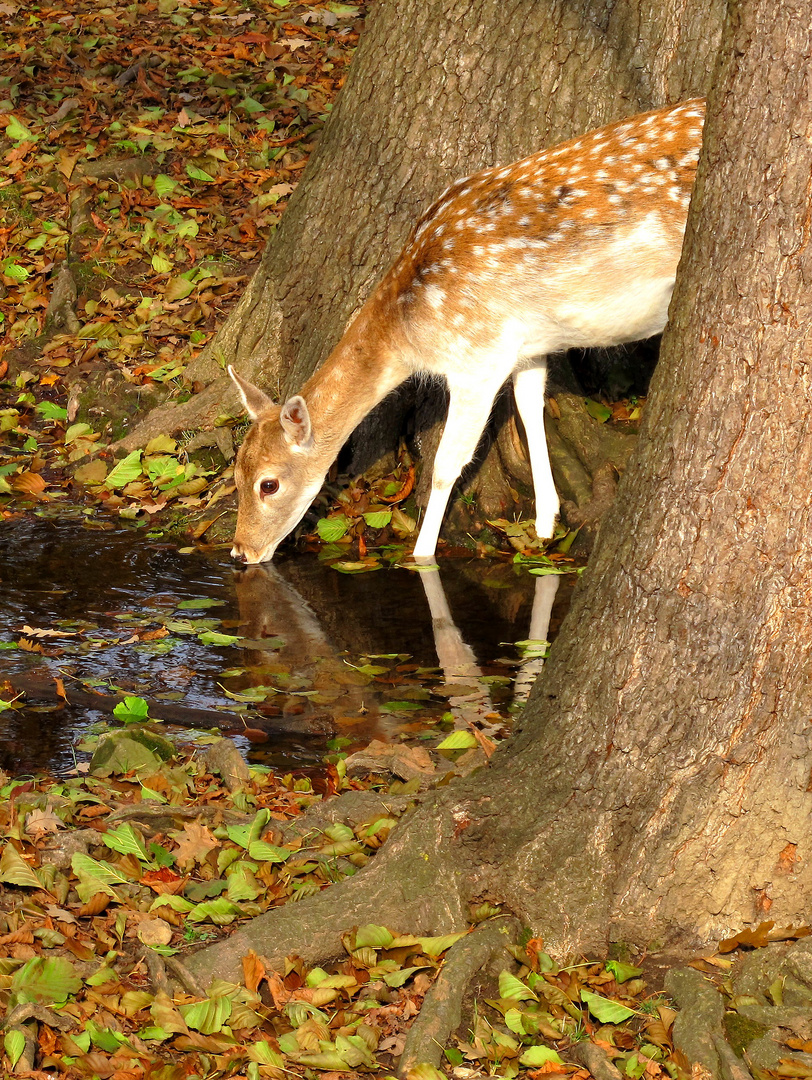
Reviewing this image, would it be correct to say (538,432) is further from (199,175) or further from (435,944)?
(199,175)

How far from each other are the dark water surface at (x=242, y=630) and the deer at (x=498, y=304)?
474mm

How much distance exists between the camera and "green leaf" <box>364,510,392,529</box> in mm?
7938

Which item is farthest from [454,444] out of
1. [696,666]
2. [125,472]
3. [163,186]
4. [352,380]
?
[163,186]

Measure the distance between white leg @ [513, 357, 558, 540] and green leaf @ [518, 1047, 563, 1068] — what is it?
4730mm

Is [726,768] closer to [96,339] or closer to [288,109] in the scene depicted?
[96,339]

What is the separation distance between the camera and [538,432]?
770 centimetres

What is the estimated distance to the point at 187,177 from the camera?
11.2m

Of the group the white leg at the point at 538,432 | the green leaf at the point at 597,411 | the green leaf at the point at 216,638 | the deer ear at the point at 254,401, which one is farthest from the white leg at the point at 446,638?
the green leaf at the point at 597,411

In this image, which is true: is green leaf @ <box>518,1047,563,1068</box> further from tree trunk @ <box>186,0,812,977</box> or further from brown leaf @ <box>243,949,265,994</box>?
brown leaf @ <box>243,949,265,994</box>

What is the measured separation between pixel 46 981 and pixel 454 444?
456 cm

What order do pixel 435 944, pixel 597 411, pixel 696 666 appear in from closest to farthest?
pixel 696 666, pixel 435 944, pixel 597 411

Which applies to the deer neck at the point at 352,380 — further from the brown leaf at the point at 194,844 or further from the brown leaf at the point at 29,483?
the brown leaf at the point at 194,844

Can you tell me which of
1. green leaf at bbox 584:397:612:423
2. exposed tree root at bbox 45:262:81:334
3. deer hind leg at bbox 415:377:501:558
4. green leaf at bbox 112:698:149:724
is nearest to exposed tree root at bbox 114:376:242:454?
exposed tree root at bbox 45:262:81:334

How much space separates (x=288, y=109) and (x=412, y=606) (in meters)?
6.77
